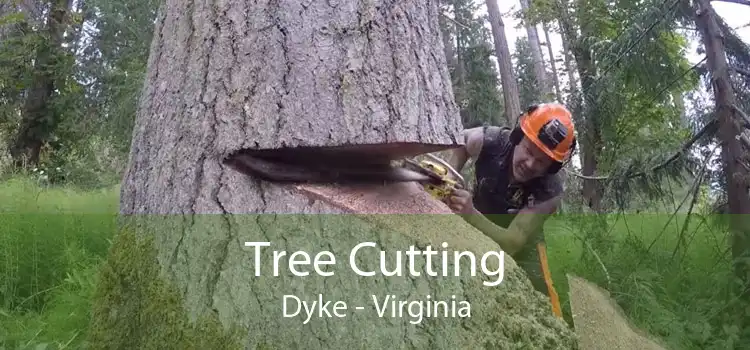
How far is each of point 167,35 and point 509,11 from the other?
44.7ft

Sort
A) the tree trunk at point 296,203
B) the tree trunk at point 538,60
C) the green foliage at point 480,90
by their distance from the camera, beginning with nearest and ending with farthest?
the tree trunk at point 296,203
the tree trunk at point 538,60
the green foliage at point 480,90

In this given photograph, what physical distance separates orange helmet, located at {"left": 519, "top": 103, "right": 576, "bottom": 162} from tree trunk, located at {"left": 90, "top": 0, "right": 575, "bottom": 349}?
1118mm

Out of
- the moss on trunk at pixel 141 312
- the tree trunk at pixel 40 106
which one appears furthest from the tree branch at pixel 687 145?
the tree trunk at pixel 40 106

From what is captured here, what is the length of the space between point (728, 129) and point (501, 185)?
5.06ft

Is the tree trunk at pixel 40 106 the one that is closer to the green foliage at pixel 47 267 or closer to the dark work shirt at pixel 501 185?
the green foliage at pixel 47 267

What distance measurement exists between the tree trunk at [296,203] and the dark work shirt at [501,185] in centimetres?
140

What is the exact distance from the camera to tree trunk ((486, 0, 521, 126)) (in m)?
11.1

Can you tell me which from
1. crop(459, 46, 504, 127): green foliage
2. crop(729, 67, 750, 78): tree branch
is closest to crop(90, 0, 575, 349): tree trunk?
crop(729, 67, 750, 78): tree branch

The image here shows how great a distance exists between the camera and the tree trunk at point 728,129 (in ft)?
11.8

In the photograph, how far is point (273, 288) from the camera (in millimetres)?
1460

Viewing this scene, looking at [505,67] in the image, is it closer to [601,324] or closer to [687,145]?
[687,145]

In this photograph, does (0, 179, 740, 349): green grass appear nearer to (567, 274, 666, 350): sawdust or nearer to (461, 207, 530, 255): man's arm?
(567, 274, 666, 350): sawdust

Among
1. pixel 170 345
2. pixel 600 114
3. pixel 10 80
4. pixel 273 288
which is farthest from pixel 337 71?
pixel 10 80

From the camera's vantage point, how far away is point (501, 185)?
3123mm
